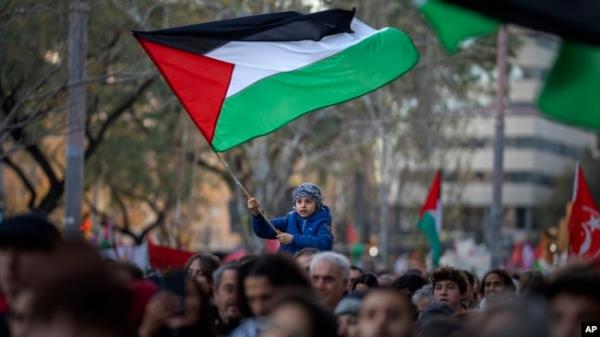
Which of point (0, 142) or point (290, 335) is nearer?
point (290, 335)

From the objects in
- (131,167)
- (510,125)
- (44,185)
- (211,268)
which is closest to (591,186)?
(510,125)

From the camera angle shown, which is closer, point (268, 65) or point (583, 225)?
point (268, 65)

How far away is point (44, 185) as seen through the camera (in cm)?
5872

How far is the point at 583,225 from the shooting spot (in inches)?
749

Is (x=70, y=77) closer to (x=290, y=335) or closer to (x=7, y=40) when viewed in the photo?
(x=7, y=40)

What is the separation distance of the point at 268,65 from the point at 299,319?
7.89m

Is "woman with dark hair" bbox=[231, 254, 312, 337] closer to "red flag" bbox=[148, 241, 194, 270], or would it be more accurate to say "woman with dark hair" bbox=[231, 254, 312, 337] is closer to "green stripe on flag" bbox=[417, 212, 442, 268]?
"red flag" bbox=[148, 241, 194, 270]

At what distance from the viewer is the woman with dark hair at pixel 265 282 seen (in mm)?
9102

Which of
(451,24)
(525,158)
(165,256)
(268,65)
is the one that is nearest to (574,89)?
(451,24)

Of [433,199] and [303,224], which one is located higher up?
[303,224]

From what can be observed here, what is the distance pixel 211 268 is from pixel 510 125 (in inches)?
3280

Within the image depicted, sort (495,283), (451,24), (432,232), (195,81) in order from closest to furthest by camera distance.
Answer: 1. (451,24)
2. (195,81)
3. (495,283)
4. (432,232)

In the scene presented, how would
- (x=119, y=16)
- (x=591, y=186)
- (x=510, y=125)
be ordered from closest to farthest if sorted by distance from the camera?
(x=119, y=16) < (x=591, y=186) < (x=510, y=125)

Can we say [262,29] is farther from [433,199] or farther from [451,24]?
[433,199]
